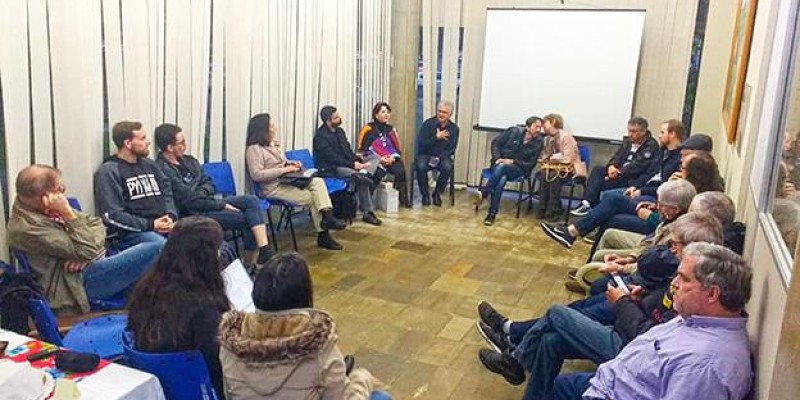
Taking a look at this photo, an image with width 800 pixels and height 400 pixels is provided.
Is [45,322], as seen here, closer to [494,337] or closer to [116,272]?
[116,272]

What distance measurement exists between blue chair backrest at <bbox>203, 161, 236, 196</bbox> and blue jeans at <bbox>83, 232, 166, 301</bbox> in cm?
139

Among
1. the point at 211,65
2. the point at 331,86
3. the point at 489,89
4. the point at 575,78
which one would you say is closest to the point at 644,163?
the point at 575,78

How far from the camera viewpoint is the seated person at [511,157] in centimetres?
631

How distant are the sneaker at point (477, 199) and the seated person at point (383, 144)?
848 mm

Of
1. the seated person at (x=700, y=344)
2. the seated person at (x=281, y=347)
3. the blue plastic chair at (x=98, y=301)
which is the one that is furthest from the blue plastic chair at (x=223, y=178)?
the seated person at (x=700, y=344)

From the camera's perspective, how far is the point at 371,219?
5934mm

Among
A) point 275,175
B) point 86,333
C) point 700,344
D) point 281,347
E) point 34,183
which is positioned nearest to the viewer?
point 281,347

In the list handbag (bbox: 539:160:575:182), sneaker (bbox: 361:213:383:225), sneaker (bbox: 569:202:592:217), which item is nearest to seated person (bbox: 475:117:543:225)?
handbag (bbox: 539:160:575:182)

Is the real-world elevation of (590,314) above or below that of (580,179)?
below

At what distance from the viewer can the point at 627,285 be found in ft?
8.91

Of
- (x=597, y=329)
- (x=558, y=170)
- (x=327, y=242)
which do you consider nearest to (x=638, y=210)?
(x=597, y=329)

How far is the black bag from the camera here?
19.0 ft

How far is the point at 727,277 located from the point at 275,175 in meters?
3.71

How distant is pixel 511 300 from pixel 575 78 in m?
3.46
